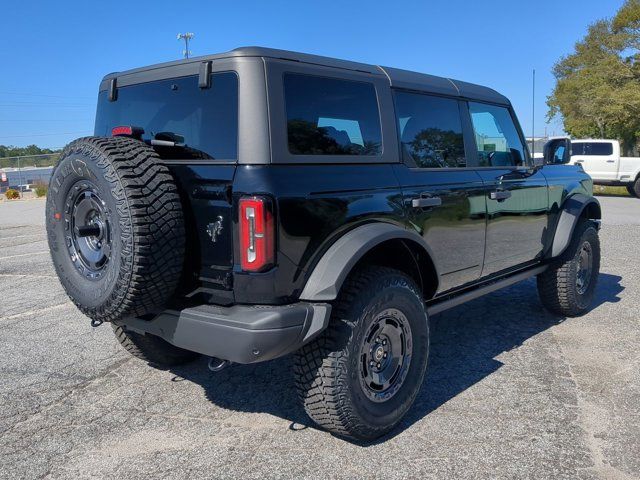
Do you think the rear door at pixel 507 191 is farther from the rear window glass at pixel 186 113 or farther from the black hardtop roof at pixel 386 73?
the rear window glass at pixel 186 113

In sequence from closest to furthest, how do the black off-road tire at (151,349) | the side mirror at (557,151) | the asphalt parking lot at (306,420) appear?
1. the asphalt parking lot at (306,420)
2. the black off-road tire at (151,349)
3. the side mirror at (557,151)

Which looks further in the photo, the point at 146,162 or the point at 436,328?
the point at 436,328

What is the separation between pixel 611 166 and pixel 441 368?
18.3m

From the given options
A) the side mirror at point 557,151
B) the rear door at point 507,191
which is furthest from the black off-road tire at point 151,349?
the side mirror at point 557,151

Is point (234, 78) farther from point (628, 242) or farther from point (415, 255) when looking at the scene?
point (628, 242)

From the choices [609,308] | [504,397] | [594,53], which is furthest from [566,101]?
[504,397]

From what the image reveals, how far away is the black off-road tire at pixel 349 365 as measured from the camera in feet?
8.98

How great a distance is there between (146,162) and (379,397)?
168 centimetres

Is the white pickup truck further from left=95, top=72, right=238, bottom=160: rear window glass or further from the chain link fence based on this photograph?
the chain link fence

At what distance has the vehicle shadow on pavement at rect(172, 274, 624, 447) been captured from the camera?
11.1ft

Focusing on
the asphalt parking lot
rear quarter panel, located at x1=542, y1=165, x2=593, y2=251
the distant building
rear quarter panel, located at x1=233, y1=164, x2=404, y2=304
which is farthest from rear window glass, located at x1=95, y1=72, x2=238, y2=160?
the distant building

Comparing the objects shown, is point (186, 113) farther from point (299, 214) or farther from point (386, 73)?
point (386, 73)

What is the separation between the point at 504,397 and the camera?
135 inches

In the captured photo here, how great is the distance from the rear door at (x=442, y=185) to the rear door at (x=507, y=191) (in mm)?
176
